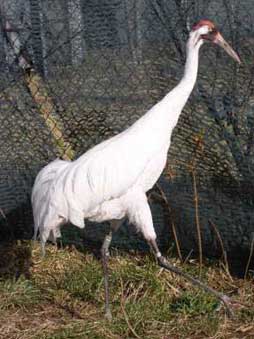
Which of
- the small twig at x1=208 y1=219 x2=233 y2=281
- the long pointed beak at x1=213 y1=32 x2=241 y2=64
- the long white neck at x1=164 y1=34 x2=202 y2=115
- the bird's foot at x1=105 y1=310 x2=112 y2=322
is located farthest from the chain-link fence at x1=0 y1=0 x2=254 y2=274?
the bird's foot at x1=105 y1=310 x2=112 y2=322

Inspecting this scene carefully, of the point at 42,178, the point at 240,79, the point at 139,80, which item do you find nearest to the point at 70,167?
the point at 42,178

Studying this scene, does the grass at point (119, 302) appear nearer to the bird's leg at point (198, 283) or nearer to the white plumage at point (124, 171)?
the bird's leg at point (198, 283)

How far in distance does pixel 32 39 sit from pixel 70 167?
1.13 meters

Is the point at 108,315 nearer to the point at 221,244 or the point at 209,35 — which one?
the point at 221,244

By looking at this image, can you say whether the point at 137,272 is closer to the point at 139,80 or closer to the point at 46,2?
the point at 139,80

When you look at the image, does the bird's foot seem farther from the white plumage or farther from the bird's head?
the bird's head

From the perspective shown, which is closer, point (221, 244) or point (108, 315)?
point (108, 315)

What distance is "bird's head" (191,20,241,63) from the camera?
437cm

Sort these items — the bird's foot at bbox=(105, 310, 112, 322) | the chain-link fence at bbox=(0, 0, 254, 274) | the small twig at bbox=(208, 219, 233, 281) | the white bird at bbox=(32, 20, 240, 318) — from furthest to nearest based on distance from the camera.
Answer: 1. the small twig at bbox=(208, 219, 233, 281)
2. the chain-link fence at bbox=(0, 0, 254, 274)
3. the bird's foot at bbox=(105, 310, 112, 322)
4. the white bird at bbox=(32, 20, 240, 318)

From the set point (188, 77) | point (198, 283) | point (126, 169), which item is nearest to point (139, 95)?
point (188, 77)

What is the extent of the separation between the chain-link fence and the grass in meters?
0.36

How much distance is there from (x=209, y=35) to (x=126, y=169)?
0.88 m

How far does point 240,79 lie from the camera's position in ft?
15.6

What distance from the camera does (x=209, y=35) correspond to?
4.40 metres
